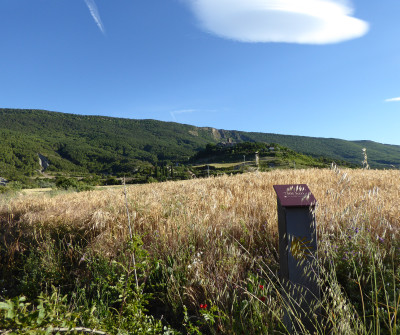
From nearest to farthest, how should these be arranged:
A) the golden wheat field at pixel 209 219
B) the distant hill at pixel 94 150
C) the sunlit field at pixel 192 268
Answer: the sunlit field at pixel 192 268
the golden wheat field at pixel 209 219
the distant hill at pixel 94 150

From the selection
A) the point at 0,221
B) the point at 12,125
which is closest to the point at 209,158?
the point at 0,221

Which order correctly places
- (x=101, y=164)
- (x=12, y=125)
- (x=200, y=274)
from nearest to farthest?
(x=200, y=274) < (x=101, y=164) < (x=12, y=125)

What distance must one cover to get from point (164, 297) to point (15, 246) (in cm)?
332

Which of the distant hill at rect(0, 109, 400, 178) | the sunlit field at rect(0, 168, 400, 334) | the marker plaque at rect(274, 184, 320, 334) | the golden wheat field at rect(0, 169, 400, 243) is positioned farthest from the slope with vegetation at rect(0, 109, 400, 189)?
the marker plaque at rect(274, 184, 320, 334)

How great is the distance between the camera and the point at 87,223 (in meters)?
4.45

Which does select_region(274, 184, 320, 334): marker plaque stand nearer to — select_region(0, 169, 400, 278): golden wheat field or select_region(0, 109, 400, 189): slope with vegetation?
select_region(0, 169, 400, 278): golden wheat field

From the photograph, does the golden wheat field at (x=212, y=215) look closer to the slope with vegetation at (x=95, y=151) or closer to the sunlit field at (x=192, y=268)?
the sunlit field at (x=192, y=268)

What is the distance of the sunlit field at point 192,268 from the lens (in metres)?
1.89

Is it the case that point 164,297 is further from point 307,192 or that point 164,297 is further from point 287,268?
point 307,192

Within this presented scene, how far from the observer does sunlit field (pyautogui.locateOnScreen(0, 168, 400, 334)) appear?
6.20 feet

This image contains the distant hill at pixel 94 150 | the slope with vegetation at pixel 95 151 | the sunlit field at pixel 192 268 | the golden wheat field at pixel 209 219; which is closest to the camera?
the sunlit field at pixel 192 268

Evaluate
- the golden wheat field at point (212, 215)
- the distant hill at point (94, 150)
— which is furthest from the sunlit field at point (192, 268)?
the distant hill at point (94, 150)

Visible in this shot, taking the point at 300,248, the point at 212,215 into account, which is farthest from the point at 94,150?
the point at 300,248

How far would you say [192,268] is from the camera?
270cm
